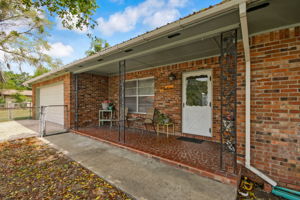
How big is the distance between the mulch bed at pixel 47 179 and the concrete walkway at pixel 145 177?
0.16 m

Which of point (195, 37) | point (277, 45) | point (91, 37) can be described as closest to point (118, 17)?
point (91, 37)

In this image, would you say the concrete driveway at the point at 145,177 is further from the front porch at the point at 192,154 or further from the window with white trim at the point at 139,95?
the window with white trim at the point at 139,95

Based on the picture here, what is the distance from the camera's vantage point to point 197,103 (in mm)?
4043

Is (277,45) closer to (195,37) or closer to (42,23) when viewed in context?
(195,37)

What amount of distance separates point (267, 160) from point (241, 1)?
94.0 inches

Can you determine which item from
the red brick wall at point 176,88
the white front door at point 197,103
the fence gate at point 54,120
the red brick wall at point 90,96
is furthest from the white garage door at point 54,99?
the white front door at point 197,103

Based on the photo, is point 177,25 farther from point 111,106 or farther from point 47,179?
point 111,106

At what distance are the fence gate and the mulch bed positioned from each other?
5.21 ft

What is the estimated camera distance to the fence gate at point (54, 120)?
482cm

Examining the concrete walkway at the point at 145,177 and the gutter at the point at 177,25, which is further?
the concrete walkway at the point at 145,177

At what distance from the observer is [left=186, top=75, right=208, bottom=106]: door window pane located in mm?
3916

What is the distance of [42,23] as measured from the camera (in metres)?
8.81

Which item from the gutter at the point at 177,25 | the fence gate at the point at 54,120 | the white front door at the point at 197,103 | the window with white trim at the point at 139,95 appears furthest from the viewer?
the window with white trim at the point at 139,95

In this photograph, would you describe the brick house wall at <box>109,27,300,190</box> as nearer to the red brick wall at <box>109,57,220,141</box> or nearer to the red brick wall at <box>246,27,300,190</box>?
the red brick wall at <box>246,27,300,190</box>
